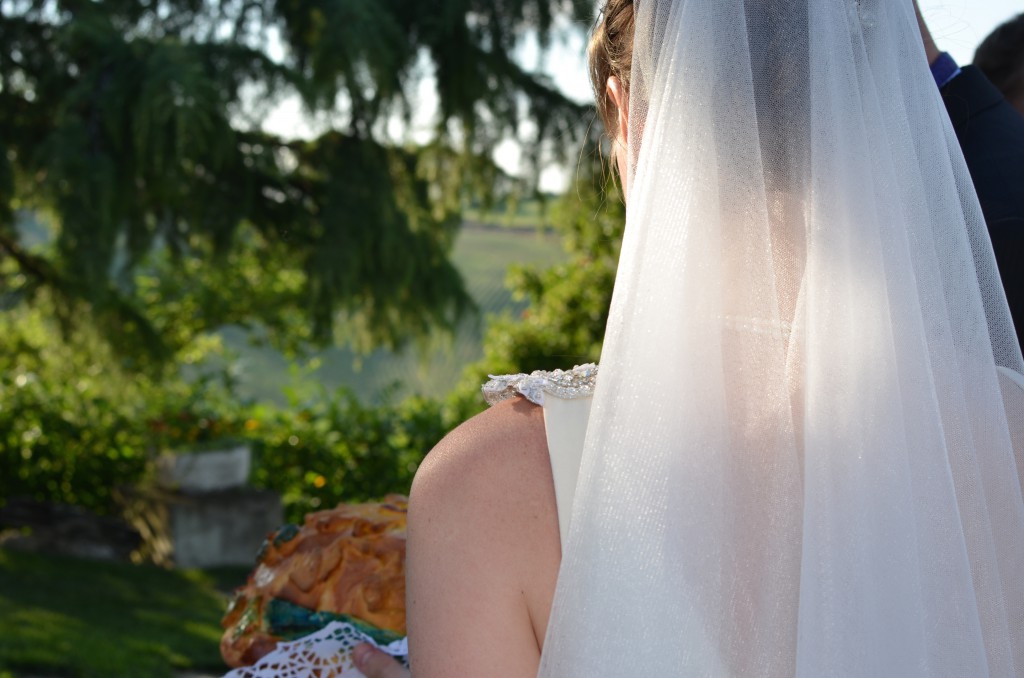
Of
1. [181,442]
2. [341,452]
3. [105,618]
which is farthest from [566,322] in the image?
[105,618]

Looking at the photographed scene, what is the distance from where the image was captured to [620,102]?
4.96 feet

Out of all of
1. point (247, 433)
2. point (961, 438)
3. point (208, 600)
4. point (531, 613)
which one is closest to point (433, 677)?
point (531, 613)

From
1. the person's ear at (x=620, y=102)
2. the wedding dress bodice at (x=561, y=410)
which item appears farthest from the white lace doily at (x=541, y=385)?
the person's ear at (x=620, y=102)

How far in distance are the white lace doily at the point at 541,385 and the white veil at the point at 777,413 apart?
84 millimetres

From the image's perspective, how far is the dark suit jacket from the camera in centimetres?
208

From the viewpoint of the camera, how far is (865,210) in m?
1.32

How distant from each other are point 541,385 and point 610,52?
546mm

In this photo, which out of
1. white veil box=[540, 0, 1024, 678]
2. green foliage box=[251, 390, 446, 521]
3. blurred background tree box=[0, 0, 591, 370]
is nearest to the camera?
white veil box=[540, 0, 1024, 678]

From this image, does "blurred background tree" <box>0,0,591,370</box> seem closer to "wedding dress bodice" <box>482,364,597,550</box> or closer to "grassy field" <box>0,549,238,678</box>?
"grassy field" <box>0,549,238,678</box>

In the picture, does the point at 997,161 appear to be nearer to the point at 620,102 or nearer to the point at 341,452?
the point at 620,102

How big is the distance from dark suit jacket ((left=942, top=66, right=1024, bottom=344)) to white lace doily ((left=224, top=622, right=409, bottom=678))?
4.71ft

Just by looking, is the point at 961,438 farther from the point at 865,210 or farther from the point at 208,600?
the point at 208,600

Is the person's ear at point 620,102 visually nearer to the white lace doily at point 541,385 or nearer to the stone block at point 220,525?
the white lace doily at point 541,385

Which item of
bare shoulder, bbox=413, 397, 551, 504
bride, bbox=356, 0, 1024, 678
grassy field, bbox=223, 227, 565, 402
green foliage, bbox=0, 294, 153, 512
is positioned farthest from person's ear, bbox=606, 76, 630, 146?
grassy field, bbox=223, 227, 565, 402
